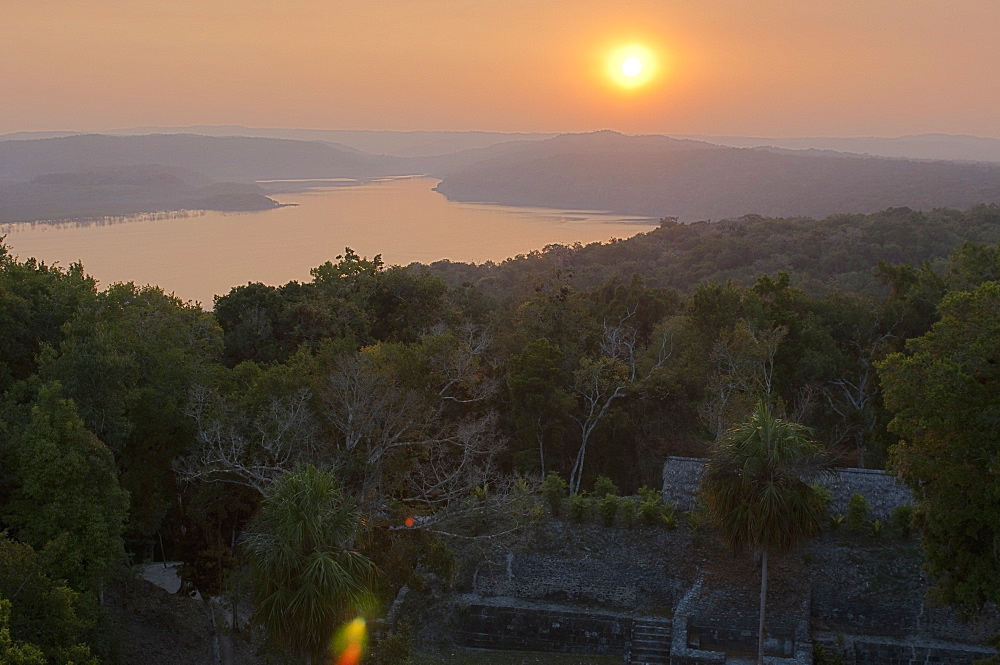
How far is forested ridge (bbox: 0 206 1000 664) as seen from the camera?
31.8 ft

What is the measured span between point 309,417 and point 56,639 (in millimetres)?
4899

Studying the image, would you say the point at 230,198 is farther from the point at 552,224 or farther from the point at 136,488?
the point at 136,488

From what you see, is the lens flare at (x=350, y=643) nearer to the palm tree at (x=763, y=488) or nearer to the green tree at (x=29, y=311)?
the palm tree at (x=763, y=488)

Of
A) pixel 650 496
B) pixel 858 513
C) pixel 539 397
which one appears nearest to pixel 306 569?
pixel 650 496

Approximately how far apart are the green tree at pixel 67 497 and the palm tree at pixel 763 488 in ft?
26.7

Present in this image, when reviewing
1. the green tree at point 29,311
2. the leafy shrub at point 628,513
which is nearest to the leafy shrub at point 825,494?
the leafy shrub at point 628,513

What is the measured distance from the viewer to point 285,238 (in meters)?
72.0

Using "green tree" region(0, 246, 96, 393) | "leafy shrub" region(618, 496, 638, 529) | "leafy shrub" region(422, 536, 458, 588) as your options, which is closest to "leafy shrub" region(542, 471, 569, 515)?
"leafy shrub" region(618, 496, 638, 529)

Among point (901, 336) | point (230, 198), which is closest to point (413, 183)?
point (230, 198)

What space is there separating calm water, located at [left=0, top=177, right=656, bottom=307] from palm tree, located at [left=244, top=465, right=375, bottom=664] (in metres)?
37.0

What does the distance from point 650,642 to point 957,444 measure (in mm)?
5208

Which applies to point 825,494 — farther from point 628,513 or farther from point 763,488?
point 628,513

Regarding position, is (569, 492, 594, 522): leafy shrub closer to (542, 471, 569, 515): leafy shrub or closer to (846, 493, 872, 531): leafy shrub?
(542, 471, 569, 515): leafy shrub

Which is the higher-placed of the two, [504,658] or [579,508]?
[579,508]
